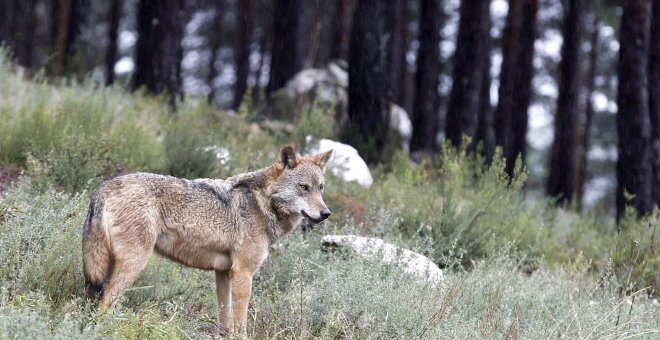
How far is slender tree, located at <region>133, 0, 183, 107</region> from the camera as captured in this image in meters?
16.6

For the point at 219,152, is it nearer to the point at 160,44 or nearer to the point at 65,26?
the point at 160,44

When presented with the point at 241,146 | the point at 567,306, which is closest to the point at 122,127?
the point at 241,146

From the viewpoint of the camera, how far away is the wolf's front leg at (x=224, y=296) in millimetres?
6426

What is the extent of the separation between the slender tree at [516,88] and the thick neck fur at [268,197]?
1331cm

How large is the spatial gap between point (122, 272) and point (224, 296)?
1140 millimetres

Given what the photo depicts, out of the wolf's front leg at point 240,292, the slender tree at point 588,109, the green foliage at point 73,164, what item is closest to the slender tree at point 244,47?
the slender tree at point 588,109

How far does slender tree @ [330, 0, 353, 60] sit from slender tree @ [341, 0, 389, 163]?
12775mm

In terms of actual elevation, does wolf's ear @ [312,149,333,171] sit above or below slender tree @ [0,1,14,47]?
above

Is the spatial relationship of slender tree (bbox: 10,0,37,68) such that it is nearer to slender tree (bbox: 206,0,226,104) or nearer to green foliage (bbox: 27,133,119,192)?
slender tree (bbox: 206,0,226,104)

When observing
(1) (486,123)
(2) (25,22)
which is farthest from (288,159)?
(2) (25,22)

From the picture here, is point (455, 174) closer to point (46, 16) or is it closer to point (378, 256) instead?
point (378, 256)

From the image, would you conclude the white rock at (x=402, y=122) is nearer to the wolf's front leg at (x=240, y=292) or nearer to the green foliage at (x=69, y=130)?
the green foliage at (x=69, y=130)

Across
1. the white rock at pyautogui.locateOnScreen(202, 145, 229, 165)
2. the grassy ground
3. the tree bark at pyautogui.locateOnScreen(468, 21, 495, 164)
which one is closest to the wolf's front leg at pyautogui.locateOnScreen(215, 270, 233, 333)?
the grassy ground

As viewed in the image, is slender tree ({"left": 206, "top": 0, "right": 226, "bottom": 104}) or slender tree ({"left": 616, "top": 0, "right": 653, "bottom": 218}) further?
slender tree ({"left": 206, "top": 0, "right": 226, "bottom": 104})
